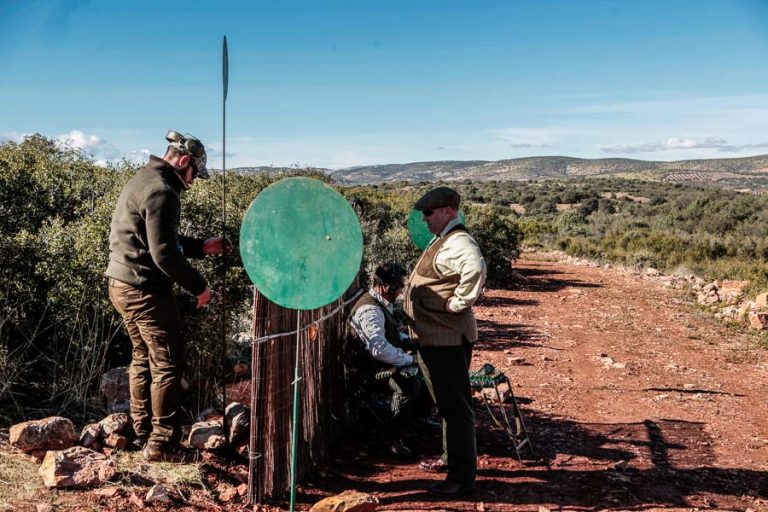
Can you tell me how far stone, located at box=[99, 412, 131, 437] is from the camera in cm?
393

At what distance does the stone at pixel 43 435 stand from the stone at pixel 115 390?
2.01ft

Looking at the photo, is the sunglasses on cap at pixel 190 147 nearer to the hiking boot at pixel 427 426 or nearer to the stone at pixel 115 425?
the stone at pixel 115 425

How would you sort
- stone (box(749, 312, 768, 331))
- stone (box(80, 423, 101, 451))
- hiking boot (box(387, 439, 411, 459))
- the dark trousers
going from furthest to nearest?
stone (box(749, 312, 768, 331)) → hiking boot (box(387, 439, 411, 459)) → stone (box(80, 423, 101, 451)) → the dark trousers

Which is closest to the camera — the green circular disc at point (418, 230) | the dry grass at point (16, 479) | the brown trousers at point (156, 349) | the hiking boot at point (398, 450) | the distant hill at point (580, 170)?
the dry grass at point (16, 479)

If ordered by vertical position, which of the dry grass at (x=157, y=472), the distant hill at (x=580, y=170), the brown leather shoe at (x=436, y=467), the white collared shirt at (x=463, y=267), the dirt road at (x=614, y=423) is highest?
the distant hill at (x=580, y=170)

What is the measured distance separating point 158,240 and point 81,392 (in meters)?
1.74

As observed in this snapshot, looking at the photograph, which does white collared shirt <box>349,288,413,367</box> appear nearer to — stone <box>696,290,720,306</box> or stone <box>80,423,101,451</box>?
stone <box>80,423,101,451</box>

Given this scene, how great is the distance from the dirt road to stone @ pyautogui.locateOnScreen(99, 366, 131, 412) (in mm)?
1549

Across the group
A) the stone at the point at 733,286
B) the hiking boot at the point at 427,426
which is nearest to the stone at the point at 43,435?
the hiking boot at the point at 427,426

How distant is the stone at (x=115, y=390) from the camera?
14.6 feet

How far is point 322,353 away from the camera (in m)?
4.28

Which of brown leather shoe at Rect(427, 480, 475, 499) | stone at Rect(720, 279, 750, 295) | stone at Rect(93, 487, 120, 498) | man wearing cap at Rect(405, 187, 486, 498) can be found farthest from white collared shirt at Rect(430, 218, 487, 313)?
stone at Rect(720, 279, 750, 295)

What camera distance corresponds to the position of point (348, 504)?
3.33 meters

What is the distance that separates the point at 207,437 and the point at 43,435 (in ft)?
3.10
